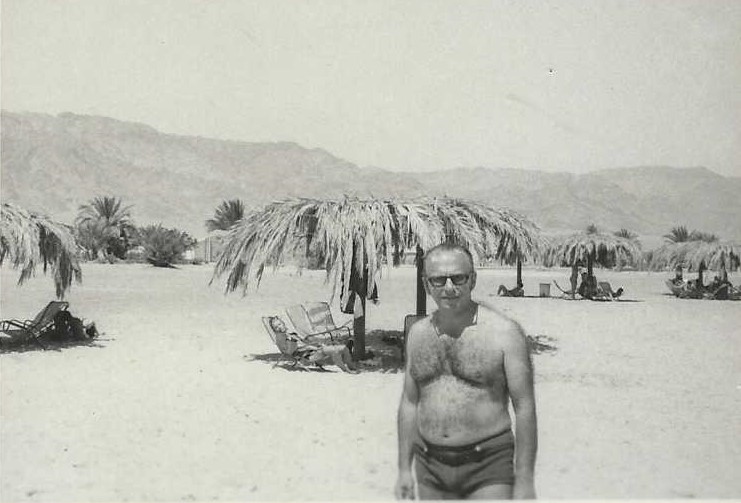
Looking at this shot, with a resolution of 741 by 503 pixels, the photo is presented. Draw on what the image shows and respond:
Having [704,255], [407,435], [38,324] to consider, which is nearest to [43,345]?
[38,324]

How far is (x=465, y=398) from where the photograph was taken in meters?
2.62

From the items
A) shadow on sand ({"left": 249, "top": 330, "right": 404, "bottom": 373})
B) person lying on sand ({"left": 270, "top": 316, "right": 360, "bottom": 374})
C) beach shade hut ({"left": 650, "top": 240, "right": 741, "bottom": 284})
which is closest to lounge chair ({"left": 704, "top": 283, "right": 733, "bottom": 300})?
beach shade hut ({"left": 650, "top": 240, "right": 741, "bottom": 284})

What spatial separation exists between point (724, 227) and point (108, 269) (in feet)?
235

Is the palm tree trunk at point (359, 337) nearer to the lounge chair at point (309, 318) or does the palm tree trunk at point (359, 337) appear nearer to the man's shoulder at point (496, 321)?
the lounge chair at point (309, 318)

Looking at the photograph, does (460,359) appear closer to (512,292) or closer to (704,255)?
(512,292)

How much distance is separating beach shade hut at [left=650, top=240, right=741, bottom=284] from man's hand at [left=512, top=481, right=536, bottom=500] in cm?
2169

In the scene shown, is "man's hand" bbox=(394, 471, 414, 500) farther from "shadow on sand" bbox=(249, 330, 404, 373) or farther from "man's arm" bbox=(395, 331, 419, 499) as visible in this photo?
"shadow on sand" bbox=(249, 330, 404, 373)

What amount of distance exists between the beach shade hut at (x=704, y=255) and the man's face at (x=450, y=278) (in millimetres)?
21640

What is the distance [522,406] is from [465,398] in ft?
0.68

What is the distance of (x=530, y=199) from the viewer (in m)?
110

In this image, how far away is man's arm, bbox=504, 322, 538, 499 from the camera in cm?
251

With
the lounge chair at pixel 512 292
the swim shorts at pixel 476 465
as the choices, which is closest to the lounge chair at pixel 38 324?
the swim shorts at pixel 476 465

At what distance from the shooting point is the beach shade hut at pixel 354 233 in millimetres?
8969

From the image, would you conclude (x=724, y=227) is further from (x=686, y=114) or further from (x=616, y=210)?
(x=686, y=114)
